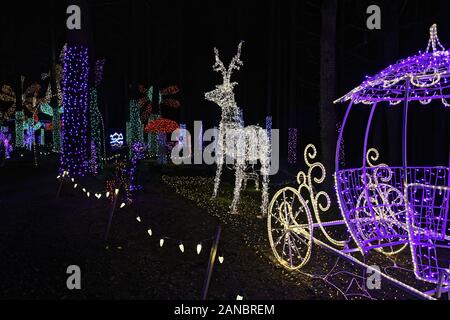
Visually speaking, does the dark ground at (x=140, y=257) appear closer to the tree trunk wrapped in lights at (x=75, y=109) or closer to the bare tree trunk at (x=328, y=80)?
the bare tree trunk at (x=328, y=80)

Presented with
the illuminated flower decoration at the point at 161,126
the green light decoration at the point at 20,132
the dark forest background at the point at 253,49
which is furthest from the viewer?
the green light decoration at the point at 20,132

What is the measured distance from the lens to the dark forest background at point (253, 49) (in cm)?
1504

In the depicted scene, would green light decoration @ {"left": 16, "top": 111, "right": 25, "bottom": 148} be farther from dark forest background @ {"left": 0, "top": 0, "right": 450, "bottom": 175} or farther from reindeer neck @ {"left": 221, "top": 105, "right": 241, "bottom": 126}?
reindeer neck @ {"left": 221, "top": 105, "right": 241, "bottom": 126}

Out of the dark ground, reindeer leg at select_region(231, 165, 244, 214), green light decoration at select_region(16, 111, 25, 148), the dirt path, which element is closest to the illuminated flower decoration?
the dark ground

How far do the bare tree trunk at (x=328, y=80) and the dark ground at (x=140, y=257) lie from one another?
7.59 ft

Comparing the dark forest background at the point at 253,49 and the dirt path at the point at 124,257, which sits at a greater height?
the dark forest background at the point at 253,49

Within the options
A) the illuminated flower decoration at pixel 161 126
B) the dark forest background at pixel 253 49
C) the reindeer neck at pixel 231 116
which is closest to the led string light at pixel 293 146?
the dark forest background at pixel 253 49

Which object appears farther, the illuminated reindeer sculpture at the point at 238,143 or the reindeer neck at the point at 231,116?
the reindeer neck at the point at 231,116

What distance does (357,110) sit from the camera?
2056cm

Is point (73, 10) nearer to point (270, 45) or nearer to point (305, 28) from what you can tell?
point (270, 45)

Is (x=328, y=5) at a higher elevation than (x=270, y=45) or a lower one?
lower

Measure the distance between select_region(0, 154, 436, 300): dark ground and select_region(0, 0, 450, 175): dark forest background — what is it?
5355 mm
